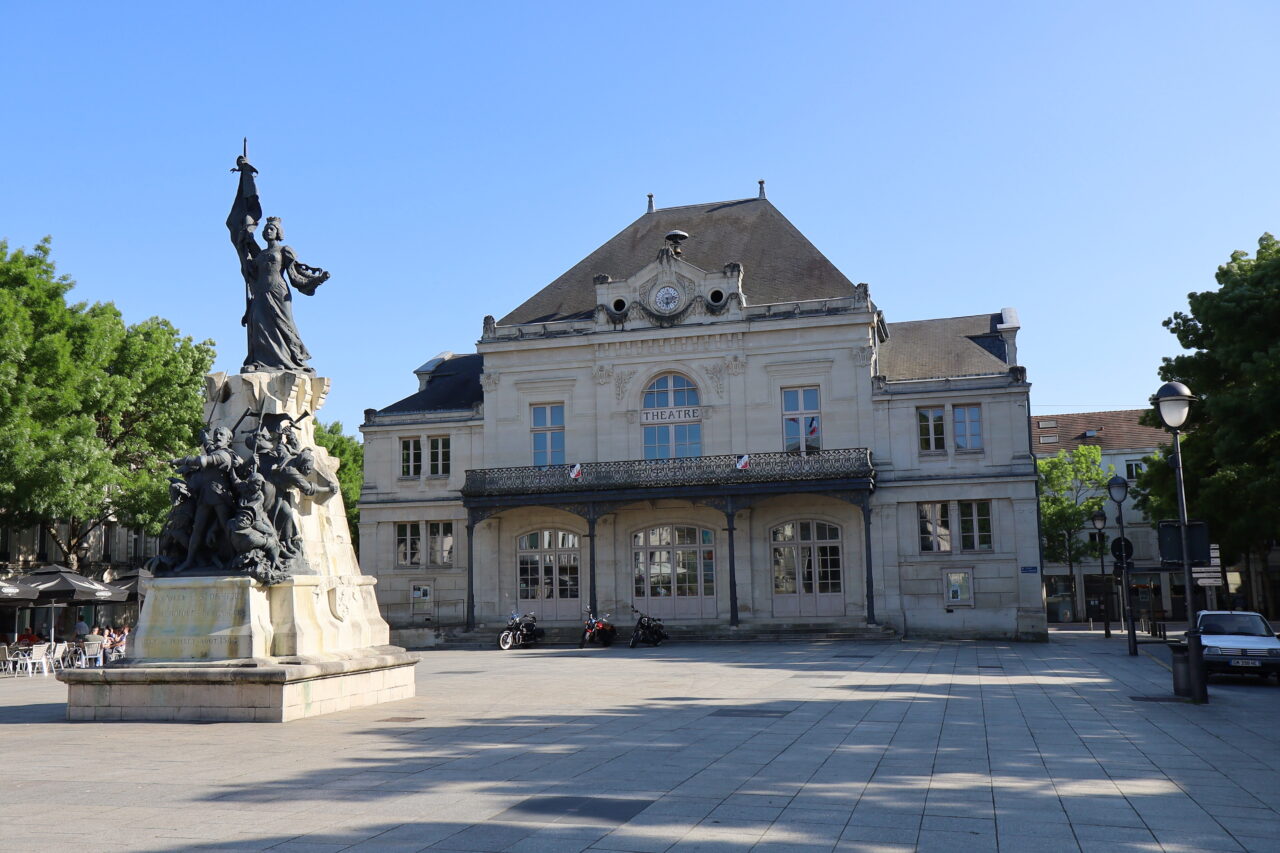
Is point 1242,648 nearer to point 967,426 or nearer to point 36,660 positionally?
point 967,426

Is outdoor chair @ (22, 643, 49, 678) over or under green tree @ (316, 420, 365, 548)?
under

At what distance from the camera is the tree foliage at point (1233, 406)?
23.8 metres

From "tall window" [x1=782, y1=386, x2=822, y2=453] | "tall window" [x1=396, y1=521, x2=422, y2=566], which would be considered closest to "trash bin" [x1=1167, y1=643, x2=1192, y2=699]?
"tall window" [x1=782, y1=386, x2=822, y2=453]

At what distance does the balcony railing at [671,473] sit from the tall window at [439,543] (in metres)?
2.95

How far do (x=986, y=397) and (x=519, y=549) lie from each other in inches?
642

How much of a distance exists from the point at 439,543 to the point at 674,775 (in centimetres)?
3045

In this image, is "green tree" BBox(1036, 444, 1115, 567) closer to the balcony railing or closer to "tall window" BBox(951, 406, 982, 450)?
"tall window" BBox(951, 406, 982, 450)

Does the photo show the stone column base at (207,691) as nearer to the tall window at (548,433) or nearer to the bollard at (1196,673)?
the bollard at (1196,673)

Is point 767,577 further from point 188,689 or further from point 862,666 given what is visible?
point 188,689

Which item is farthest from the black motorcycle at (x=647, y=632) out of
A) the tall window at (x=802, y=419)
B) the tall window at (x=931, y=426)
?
the tall window at (x=931, y=426)

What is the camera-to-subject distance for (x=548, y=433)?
37188mm

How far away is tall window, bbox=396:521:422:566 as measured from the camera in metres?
38.0

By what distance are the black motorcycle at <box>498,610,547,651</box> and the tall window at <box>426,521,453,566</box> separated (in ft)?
20.0

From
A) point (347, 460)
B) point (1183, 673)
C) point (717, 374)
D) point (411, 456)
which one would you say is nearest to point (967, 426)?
point (717, 374)
